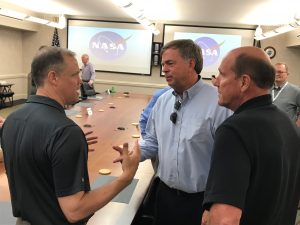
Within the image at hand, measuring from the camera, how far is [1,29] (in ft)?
26.9

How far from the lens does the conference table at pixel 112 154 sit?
5.36 ft

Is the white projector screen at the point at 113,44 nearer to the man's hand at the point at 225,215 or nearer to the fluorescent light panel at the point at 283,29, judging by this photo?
the fluorescent light panel at the point at 283,29

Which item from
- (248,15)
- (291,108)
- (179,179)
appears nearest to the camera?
(179,179)

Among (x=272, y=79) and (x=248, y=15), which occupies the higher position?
(x=248, y=15)

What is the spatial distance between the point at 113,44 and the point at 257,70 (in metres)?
8.58

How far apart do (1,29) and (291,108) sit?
7.69 metres

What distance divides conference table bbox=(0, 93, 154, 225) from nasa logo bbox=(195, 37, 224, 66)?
414 cm

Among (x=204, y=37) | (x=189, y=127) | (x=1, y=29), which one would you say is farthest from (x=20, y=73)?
(x=189, y=127)

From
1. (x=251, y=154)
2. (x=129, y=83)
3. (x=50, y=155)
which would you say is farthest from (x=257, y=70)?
(x=129, y=83)

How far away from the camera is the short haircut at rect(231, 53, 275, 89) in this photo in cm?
99

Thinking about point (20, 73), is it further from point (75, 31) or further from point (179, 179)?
point (179, 179)

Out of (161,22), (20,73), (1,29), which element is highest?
(161,22)

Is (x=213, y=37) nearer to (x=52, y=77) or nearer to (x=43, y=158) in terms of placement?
(x=52, y=77)

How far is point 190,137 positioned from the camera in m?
1.61
